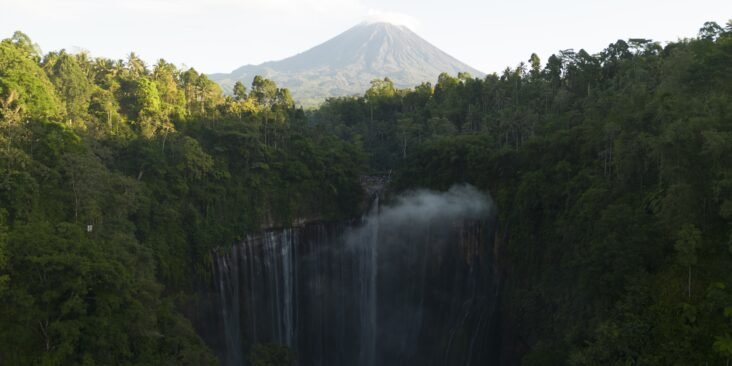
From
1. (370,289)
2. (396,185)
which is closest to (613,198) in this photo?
(396,185)

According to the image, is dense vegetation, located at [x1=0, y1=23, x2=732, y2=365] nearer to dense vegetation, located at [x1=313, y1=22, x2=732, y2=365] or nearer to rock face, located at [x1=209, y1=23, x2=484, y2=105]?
dense vegetation, located at [x1=313, y1=22, x2=732, y2=365]

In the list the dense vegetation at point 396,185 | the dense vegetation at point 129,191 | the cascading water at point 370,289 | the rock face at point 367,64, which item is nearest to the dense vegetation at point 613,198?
the dense vegetation at point 396,185

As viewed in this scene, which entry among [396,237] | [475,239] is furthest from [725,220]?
[396,237]

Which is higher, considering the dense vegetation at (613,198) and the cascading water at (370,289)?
the dense vegetation at (613,198)

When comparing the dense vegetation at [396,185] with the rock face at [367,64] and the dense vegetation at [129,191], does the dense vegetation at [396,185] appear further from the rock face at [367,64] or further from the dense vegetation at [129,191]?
the rock face at [367,64]

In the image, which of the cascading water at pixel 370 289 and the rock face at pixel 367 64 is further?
the rock face at pixel 367 64
